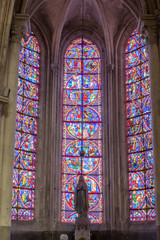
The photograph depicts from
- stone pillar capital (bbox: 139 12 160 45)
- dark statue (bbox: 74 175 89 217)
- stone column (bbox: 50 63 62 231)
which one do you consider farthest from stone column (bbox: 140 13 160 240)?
stone column (bbox: 50 63 62 231)

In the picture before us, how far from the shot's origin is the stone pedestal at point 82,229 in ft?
48.1

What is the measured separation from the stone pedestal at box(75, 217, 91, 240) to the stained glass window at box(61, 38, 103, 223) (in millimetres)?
1622

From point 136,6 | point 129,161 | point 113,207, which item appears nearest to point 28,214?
point 113,207

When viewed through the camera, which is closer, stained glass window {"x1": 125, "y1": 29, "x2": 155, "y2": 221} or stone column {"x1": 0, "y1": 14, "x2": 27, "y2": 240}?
stone column {"x1": 0, "y1": 14, "x2": 27, "y2": 240}

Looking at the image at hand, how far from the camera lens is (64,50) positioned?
19078mm

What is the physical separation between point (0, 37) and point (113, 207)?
7.46m

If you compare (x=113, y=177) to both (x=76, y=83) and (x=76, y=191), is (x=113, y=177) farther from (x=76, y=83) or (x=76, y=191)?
(x=76, y=83)

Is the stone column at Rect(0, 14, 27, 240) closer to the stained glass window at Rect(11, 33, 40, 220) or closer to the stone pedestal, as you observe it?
the stained glass window at Rect(11, 33, 40, 220)

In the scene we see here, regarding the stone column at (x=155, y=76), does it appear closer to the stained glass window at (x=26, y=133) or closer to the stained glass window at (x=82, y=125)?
the stained glass window at (x=82, y=125)

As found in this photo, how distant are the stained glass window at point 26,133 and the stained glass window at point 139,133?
3780 mm

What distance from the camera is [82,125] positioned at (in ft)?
58.8

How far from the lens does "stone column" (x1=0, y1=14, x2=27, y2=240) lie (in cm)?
1275

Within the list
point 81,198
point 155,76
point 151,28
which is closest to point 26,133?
point 81,198

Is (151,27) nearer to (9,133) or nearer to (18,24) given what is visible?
(18,24)
